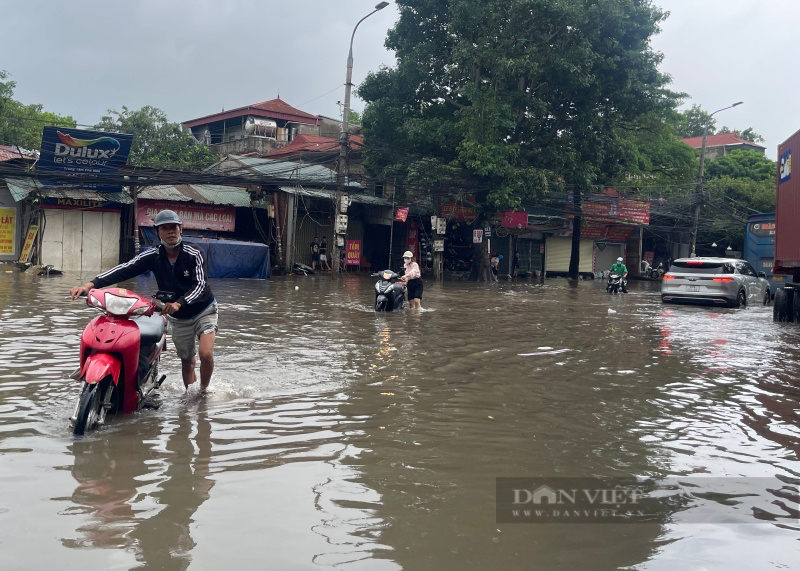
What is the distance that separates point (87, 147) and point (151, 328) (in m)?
23.3

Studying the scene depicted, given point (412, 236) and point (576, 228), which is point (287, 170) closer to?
point (412, 236)

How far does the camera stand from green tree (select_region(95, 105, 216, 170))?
142 ft

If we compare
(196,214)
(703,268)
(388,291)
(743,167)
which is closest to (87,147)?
(196,214)

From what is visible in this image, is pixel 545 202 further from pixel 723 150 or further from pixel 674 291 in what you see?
pixel 723 150

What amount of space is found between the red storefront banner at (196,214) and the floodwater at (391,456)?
2195cm

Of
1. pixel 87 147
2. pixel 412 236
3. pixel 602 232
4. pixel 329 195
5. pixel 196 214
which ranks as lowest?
pixel 412 236

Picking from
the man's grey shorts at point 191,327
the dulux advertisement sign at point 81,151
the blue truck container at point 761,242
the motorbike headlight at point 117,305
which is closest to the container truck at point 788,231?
the blue truck container at point 761,242

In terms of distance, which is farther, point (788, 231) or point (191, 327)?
point (788, 231)

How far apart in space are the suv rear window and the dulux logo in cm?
1951

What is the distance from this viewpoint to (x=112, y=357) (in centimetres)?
535

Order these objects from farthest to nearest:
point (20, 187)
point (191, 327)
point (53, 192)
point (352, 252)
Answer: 1. point (352, 252)
2. point (53, 192)
3. point (20, 187)
4. point (191, 327)

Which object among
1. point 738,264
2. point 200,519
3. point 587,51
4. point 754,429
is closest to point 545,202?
point 587,51

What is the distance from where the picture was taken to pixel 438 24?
32.9 meters

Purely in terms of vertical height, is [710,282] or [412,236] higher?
[412,236]
